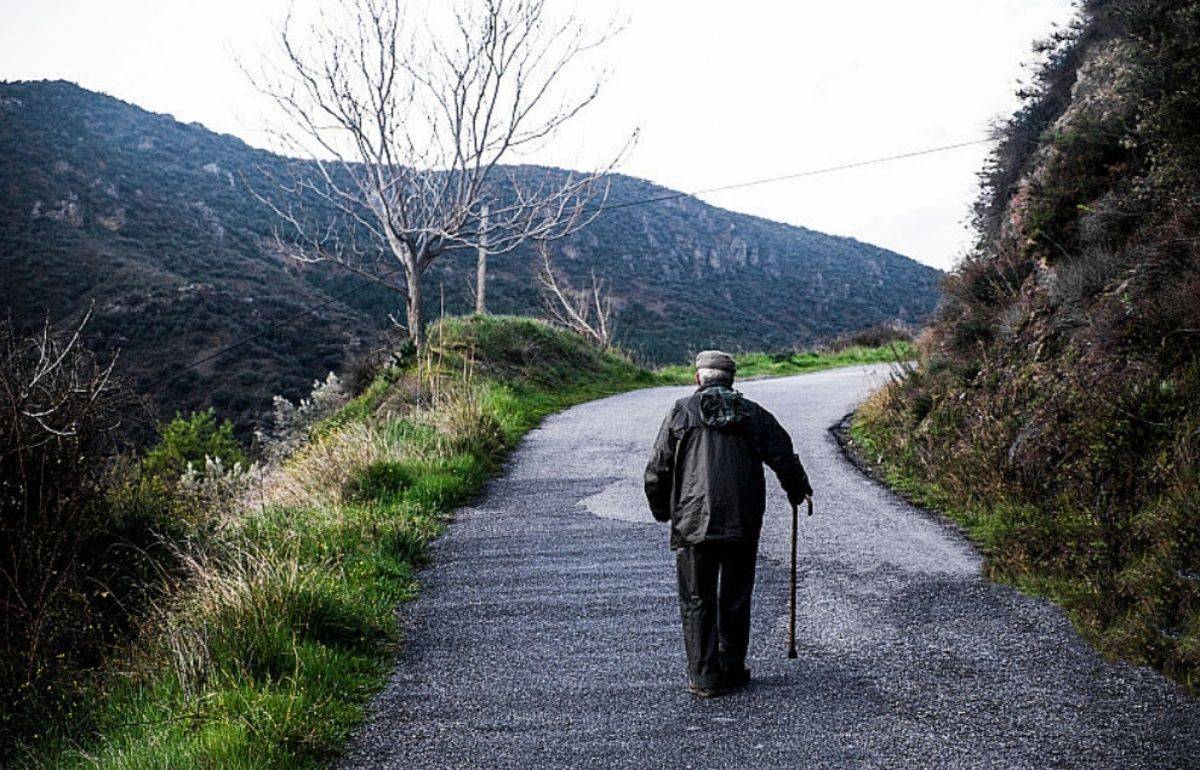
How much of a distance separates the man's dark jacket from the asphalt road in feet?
3.02

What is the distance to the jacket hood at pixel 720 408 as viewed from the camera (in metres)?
5.38

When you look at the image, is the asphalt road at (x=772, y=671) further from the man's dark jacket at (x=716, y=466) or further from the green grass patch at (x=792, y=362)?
the green grass patch at (x=792, y=362)

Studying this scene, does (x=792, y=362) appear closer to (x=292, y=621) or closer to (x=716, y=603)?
(x=716, y=603)

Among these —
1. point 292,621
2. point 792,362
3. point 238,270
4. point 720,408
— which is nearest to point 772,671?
point 720,408

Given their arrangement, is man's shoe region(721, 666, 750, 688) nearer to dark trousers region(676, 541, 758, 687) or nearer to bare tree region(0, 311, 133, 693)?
dark trousers region(676, 541, 758, 687)

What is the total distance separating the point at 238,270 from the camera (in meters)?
46.1

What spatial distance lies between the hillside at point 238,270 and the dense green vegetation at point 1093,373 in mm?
8367

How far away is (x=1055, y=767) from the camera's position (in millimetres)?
4348

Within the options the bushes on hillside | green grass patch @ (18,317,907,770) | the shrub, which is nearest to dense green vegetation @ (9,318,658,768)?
green grass patch @ (18,317,907,770)

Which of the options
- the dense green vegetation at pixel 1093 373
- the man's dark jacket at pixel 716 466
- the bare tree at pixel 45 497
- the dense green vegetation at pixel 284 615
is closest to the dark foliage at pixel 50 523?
the bare tree at pixel 45 497

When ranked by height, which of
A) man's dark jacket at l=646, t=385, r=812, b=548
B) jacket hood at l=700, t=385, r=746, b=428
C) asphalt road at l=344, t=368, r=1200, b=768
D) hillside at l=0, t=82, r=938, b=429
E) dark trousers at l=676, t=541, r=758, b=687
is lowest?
asphalt road at l=344, t=368, r=1200, b=768

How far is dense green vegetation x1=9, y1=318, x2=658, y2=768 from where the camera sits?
4691 mm

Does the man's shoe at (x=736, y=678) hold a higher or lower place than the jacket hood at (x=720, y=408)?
lower

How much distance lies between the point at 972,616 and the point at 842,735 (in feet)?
7.69
